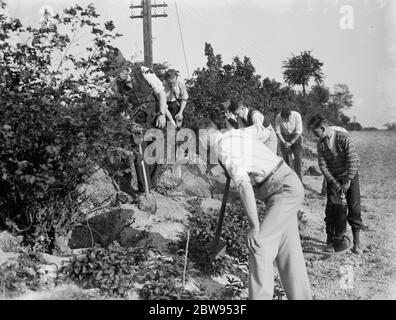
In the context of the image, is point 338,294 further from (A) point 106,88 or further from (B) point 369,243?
(A) point 106,88

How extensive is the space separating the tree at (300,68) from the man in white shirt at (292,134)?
67.3ft

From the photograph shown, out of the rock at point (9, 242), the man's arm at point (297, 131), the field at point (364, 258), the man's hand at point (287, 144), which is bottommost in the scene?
the field at point (364, 258)

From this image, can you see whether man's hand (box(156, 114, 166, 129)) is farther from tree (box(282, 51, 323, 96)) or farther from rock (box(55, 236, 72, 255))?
tree (box(282, 51, 323, 96))

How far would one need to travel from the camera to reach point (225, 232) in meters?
5.94

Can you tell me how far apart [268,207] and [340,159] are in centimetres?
244

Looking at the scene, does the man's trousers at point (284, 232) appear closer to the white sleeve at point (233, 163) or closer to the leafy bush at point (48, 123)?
the white sleeve at point (233, 163)

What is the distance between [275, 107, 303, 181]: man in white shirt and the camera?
9.41 m

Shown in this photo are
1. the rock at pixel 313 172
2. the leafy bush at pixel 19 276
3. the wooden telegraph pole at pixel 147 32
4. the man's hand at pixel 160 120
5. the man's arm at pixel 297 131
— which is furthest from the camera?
the rock at pixel 313 172

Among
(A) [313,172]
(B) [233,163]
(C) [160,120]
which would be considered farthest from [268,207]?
(A) [313,172]

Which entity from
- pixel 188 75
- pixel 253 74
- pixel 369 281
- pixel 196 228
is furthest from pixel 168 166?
pixel 253 74

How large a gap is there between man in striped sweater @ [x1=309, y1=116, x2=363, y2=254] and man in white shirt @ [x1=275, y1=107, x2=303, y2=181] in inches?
109

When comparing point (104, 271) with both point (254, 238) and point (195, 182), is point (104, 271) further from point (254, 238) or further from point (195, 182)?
point (195, 182)

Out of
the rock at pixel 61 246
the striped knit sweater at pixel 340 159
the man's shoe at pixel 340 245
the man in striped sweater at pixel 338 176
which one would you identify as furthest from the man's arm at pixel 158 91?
the man's shoe at pixel 340 245

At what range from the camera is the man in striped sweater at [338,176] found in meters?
6.34
